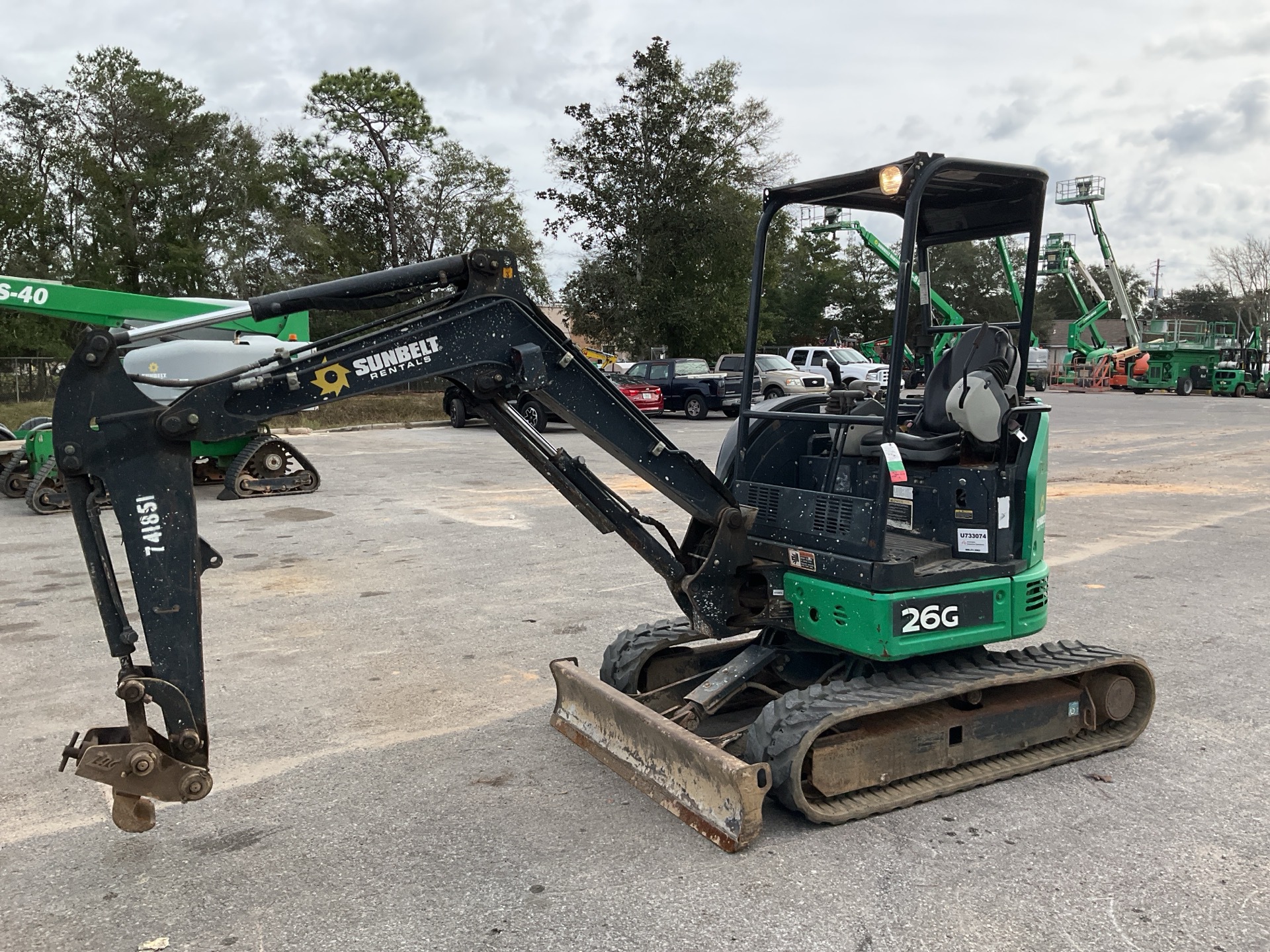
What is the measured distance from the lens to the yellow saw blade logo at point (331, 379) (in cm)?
400

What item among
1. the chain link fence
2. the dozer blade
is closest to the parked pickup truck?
the chain link fence

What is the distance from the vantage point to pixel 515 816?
15.0 feet

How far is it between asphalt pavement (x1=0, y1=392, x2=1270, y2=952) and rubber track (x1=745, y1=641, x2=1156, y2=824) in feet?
0.30

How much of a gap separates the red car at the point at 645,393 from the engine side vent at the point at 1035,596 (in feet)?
73.3

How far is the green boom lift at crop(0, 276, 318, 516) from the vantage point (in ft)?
42.8

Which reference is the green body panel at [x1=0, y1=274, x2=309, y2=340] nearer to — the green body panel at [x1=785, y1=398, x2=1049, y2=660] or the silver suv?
the green body panel at [x1=785, y1=398, x2=1049, y2=660]

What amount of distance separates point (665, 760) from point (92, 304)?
38.7ft

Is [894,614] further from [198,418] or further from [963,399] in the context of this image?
[198,418]

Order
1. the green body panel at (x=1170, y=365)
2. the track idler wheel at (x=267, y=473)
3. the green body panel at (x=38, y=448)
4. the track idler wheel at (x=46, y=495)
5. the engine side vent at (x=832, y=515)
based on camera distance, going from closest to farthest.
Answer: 1. the engine side vent at (x=832, y=515)
2. the track idler wheel at (x=46, y=495)
3. the green body panel at (x=38, y=448)
4. the track idler wheel at (x=267, y=473)
5. the green body panel at (x=1170, y=365)

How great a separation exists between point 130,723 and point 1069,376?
5586 centimetres

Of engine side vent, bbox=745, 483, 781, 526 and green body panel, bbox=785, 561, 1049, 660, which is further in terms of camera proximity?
engine side vent, bbox=745, 483, 781, 526

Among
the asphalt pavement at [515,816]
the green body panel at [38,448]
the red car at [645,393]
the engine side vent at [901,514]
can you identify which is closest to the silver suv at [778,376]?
the red car at [645,393]

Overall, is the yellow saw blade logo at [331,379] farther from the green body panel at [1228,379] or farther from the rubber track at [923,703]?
the green body panel at [1228,379]

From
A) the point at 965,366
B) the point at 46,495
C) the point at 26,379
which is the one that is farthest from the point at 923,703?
the point at 26,379
